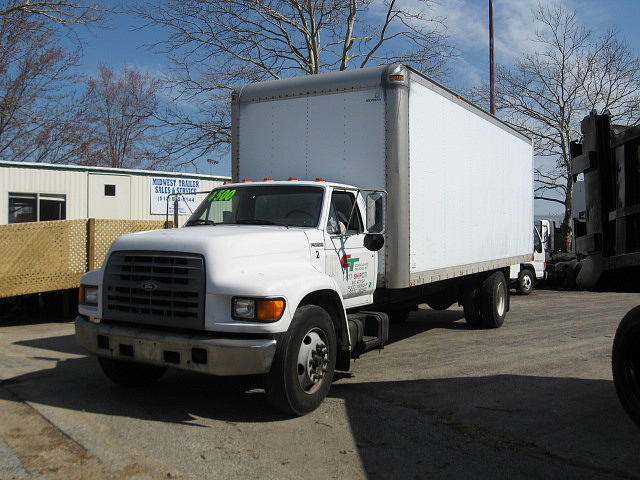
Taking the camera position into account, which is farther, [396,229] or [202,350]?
[396,229]

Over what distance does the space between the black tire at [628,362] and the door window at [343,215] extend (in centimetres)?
280

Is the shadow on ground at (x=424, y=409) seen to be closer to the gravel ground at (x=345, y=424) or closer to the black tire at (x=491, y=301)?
the gravel ground at (x=345, y=424)

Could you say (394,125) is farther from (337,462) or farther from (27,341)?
(27,341)

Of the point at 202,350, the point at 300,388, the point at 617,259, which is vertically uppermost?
the point at 617,259

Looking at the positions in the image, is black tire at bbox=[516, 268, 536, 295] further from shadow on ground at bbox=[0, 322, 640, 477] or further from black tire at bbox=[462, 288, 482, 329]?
shadow on ground at bbox=[0, 322, 640, 477]

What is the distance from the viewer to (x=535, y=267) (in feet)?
60.4

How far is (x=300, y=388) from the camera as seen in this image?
5027 mm

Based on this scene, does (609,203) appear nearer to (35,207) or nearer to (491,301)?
(491,301)

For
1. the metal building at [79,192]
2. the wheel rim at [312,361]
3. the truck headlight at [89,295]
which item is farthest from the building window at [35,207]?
the wheel rim at [312,361]

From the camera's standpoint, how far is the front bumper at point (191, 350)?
4.63m

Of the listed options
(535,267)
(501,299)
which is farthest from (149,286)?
(535,267)

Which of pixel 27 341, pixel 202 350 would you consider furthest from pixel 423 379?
pixel 27 341

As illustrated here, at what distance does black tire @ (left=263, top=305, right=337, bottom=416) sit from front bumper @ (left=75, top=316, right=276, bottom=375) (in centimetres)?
14

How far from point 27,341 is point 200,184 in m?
10.1
